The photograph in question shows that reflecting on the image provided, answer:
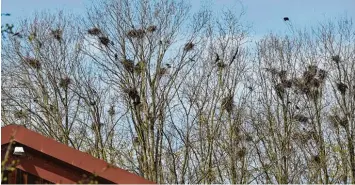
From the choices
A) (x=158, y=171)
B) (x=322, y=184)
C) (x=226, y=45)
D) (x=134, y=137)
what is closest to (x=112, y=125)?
(x=134, y=137)

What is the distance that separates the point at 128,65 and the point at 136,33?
2.95ft

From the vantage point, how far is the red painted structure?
25.0ft

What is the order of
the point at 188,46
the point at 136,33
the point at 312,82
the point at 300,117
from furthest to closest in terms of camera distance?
A: the point at 312,82 → the point at 300,117 → the point at 188,46 → the point at 136,33

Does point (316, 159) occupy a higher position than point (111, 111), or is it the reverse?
point (111, 111)

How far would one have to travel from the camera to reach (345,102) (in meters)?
17.8

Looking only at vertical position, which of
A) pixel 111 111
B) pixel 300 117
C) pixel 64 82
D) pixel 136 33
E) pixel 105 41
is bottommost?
pixel 300 117

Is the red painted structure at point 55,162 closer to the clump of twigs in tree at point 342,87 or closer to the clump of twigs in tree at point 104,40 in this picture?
the clump of twigs in tree at point 104,40

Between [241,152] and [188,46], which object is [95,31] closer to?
[188,46]

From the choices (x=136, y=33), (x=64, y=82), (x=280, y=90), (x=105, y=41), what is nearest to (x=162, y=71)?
(x=136, y=33)

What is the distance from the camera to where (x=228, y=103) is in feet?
61.2

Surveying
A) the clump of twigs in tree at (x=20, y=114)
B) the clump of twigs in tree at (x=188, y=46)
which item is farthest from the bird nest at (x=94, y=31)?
the clump of twigs in tree at (x=20, y=114)

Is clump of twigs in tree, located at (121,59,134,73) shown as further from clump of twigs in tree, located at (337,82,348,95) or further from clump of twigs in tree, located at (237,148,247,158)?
clump of twigs in tree, located at (337,82,348,95)

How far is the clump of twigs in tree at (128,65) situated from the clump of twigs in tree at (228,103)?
116 inches

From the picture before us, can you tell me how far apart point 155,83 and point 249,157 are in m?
3.50
